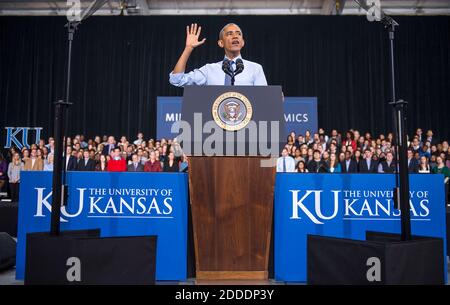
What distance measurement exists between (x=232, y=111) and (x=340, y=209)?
137 centimetres

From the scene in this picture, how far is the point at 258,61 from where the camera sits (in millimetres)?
14930

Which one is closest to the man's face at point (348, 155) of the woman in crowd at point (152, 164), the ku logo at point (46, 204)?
the woman in crowd at point (152, 164)

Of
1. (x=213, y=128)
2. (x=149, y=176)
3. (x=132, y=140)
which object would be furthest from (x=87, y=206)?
(x=132, y=140)

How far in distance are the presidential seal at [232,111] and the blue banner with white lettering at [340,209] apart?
2.63 ft

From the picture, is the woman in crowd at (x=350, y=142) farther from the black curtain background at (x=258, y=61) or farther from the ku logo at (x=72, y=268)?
the ku logo at (x=72, y=268)

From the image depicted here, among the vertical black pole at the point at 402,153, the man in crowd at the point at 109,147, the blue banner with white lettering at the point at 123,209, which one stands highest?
the man in crowd at the point at 109,147

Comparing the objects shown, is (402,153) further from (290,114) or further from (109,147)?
(290,114)

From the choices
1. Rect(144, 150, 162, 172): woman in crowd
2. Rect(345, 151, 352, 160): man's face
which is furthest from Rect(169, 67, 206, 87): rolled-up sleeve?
Rect(345, 151, 352, 160): man's face

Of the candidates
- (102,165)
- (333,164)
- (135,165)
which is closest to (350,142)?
(333,164)

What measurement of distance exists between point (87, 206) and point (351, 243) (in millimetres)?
2246

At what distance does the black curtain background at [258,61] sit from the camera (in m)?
14.7

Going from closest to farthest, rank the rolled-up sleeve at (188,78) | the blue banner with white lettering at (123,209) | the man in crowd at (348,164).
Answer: the rolled-up sleeve at (188,78), the blue banner with white lettering at (123,209), the man in crowd at (348,164)

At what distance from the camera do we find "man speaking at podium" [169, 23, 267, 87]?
3242 millimetres

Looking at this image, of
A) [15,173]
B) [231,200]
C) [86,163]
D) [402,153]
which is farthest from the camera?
[15,173]
